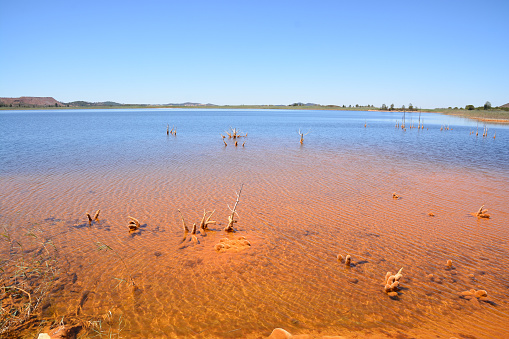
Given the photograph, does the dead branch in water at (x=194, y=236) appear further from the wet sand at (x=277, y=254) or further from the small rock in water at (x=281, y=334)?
the small rock in water at (x=281, y=334)

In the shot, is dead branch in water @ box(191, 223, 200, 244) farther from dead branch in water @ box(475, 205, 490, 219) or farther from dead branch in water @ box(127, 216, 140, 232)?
dead branch in water @ box(475, 205, 490, 219)

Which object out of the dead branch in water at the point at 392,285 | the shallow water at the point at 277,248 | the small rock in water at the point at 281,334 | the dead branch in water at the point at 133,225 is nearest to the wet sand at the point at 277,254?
the shallow water at the point at 277,248

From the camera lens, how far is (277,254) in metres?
6.63

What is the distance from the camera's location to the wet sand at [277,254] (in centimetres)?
459

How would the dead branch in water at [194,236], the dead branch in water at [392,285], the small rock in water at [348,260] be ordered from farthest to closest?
the dead branch in water at [194,236]
the small rock in water at [348,260]
the dead branch in water at [392,285]

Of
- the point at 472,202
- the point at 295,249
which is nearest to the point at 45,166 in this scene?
the point at 295,249

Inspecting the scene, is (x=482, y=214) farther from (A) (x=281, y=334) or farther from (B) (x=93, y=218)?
(B) (x=93, y=218)

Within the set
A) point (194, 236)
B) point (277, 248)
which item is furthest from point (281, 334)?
point (194, 236)

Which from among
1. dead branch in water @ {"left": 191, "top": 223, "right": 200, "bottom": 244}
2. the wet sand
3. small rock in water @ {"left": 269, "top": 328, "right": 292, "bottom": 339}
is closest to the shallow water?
the wet sand

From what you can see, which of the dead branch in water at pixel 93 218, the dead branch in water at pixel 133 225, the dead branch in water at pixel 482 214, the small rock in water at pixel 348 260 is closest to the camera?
the small rock in water at pixel 348 260

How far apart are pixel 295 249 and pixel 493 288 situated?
382cm

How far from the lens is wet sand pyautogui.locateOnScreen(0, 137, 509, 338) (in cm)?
459

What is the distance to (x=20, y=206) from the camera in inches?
364

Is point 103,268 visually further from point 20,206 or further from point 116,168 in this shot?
point 116,168
